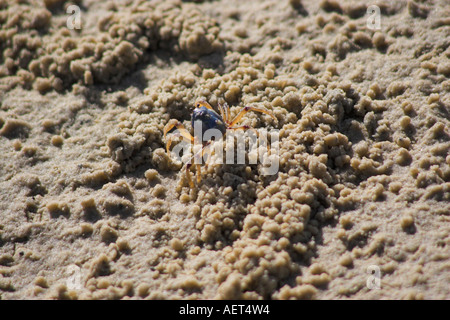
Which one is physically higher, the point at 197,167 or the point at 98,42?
the point at 98,42

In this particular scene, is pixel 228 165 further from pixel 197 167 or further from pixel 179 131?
pixel 179 131

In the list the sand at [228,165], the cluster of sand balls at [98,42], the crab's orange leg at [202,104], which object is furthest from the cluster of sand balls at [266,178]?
the cluster of sand balls at [98,42]

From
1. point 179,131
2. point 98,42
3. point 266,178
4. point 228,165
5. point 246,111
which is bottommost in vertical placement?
point 266,178

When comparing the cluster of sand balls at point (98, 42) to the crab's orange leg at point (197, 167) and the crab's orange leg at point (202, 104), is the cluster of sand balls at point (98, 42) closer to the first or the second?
the crab's orange leg at point (202, 104)

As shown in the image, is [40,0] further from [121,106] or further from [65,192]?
[65,192]

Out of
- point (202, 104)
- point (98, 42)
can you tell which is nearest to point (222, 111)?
point (202, 104)

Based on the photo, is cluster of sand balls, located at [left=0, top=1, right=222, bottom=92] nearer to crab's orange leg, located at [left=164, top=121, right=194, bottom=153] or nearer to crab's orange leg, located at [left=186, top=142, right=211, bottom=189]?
crab's orange leg, located at [left=164, top=121, right=194, bottom=153]

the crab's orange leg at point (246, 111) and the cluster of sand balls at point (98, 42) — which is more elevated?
the cluster of sand balls at point (98, 42)
